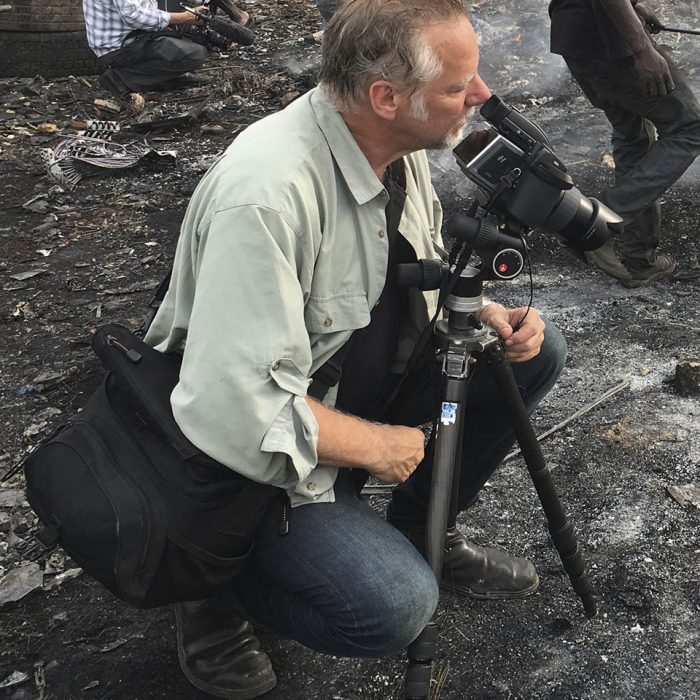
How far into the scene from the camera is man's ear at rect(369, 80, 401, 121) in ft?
6.40

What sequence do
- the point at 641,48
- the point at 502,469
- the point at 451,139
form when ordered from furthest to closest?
the point at 641,48
the point at 502,469
the point at 451,139

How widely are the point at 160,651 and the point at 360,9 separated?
191 cm

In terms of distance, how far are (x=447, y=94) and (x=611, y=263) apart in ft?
9.42

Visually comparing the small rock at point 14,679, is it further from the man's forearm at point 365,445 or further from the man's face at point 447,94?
the man's face at point 447,94

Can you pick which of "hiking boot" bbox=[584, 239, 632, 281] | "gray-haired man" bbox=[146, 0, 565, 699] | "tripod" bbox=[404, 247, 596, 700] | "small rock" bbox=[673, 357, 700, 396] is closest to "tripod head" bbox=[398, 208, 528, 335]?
"tripod" bbox=[404, 247, 596, 700]

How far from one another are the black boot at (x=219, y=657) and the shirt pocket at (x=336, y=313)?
3.05 feet

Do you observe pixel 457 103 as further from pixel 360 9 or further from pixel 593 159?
pixel 593 159

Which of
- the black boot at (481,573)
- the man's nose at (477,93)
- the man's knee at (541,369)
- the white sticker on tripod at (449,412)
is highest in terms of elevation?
the man's nose at (477,93)

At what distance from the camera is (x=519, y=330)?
7.54 feet

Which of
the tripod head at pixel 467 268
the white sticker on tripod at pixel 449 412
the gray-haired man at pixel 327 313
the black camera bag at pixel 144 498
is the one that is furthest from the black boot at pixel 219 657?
the tripod head at pixel 467 268

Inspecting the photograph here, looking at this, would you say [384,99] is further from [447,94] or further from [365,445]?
[365,445]

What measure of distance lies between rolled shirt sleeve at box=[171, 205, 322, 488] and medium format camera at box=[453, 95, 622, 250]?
49cm

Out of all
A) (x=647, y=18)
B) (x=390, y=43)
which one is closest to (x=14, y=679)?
(x=390, y=43)

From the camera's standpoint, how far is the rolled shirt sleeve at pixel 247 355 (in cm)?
177
